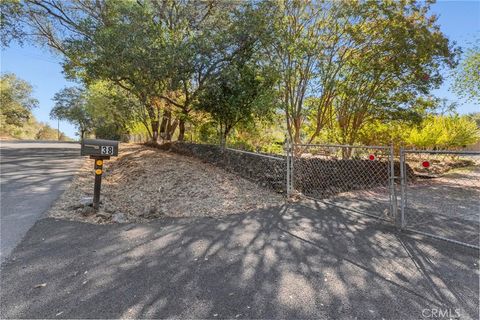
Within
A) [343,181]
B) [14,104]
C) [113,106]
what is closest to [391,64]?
[343,181]

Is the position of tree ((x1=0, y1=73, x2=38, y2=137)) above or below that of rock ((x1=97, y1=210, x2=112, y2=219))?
above

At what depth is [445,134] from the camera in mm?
14141

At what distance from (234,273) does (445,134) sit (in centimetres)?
1630

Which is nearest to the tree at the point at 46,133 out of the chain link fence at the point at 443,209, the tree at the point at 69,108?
the tree at the point at 69,108

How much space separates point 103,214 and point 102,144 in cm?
111

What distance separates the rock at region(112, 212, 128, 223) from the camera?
13.0ft

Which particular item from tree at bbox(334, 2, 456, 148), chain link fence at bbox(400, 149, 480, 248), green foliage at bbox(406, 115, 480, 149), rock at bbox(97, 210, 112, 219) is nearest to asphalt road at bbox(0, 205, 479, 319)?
rock at bbox(97, 210, 112, 219)

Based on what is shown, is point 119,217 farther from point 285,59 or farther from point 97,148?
point 285,59

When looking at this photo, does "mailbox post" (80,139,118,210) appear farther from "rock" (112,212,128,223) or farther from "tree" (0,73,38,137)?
"tree" (0,73,38,137)

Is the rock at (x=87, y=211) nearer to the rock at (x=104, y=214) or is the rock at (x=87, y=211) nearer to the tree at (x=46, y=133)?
the rock at (x=104, y=214)

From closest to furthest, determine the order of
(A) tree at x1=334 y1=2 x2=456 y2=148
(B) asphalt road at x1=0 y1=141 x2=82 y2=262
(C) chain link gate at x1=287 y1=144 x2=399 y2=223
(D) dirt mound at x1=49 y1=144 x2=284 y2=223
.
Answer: (B) asphalt road at x1=0 y1=141 x2=82 y2=262, (D) dirt mound at x1=49 y1=144 x2=284 y2=223, (C) chain link gate at x1=287 y1=144 x2=399 y2=223, (A) tree at x1=334 y1=2 x2=456 y2=148

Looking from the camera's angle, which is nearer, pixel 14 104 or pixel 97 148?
pixel 97 148

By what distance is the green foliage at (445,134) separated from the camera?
43.5 feet

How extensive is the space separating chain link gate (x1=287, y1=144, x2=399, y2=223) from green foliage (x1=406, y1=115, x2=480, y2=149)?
642 cm
